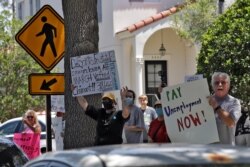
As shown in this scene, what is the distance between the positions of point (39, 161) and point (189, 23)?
2025 centimetres

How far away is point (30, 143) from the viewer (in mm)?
14852

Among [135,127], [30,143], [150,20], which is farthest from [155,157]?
[150,20]

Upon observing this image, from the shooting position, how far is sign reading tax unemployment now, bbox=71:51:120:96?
934 centimetres

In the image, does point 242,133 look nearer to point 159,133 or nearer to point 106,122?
point 159,133

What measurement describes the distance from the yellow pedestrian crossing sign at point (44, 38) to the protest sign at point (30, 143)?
357 centimetres

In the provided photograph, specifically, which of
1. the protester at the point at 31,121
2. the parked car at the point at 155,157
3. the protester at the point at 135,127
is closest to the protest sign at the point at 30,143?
the protester at the point at 31,121

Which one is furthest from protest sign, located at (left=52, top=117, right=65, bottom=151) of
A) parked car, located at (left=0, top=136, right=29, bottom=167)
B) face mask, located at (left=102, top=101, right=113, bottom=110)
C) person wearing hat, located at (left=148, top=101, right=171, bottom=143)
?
parked car, located at (left=0, top=136, right=29, bottom=167)

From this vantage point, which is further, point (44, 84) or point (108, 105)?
point (44, 84)

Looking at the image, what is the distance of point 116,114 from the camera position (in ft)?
30.9

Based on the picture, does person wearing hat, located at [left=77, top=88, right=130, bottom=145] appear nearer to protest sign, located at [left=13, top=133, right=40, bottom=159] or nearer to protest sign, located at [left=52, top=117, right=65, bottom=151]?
protest sign, located at [left=13, top=133, right=40, bottom=159]

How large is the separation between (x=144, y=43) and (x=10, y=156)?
65.9ft

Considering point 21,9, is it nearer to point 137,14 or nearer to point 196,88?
point 137,14

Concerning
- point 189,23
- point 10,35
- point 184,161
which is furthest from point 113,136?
point 10,35

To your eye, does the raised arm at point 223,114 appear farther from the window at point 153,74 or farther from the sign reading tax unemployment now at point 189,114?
the window at point 153,74
